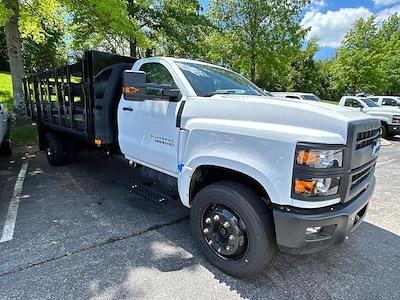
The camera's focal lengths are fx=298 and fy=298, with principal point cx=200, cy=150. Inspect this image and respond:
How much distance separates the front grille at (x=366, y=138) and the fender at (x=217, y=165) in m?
0.83

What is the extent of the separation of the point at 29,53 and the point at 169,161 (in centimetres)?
2340

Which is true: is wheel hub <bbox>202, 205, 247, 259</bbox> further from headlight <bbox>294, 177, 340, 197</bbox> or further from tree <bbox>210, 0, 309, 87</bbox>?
tree <bbox>210, 0, 309, 87</bbox>

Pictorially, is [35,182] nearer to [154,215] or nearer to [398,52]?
[154,215]

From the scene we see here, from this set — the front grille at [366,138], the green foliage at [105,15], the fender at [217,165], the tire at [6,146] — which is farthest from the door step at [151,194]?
the green foliage at [105,15]

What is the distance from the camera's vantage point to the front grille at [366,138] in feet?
8.24

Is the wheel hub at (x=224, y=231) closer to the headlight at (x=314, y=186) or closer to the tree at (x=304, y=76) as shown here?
the headlight at (x=314, y=186)

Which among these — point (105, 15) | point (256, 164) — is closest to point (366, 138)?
point (256, 164)

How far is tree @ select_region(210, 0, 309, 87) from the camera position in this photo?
732 inches

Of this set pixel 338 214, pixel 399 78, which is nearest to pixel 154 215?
pixel 338 214

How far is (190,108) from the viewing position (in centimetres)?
317

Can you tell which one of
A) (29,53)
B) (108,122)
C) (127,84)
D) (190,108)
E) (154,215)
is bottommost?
(154,215)

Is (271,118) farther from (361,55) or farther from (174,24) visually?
(361,55)

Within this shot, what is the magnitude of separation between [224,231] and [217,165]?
0.65 m

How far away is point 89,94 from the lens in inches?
187
